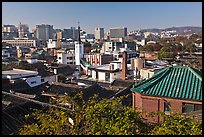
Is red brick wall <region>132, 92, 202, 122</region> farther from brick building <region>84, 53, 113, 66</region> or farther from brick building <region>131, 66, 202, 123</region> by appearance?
brick building <region>84, 53, 113, 66</region>

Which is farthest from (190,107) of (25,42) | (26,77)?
(25,42)

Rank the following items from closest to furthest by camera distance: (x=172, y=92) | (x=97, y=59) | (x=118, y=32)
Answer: (x=172, y=92)
(x=97, y=59)
(x=118, y=32)

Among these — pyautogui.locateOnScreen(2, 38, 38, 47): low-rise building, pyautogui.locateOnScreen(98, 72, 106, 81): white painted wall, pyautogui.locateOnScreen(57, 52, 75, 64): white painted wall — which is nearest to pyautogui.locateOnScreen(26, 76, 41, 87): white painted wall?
pyautogui.locateOnScreen(98, 72, 106, 81): white painted wall

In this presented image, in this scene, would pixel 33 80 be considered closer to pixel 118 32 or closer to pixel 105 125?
pixel 105 125

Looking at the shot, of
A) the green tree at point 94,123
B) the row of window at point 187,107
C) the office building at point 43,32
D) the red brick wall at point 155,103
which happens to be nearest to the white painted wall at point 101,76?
the red brick wall at point 155,103

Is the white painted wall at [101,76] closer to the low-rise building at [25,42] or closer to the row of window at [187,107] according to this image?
the row of window at [187,107]

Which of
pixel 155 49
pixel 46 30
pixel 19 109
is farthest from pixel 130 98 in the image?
pixel 46 30

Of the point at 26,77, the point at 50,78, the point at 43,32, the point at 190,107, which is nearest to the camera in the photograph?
the point at 190,107

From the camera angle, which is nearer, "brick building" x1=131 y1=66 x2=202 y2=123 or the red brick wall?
"brick building" x1=131 y1=66 x2=202 y2=123
